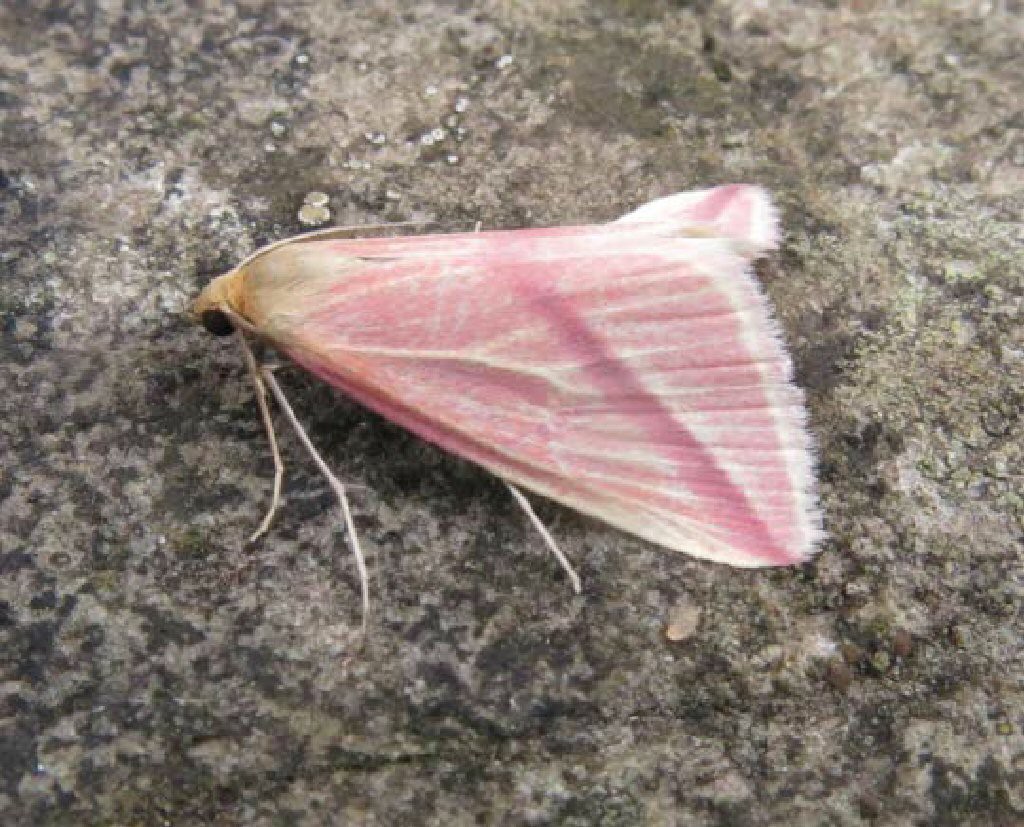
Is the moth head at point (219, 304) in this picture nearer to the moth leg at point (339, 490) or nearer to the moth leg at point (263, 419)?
the moth leg at point (263, 419)

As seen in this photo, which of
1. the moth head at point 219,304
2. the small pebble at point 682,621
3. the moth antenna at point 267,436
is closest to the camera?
the small pebble at point 682,621

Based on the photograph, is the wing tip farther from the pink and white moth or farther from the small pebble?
A: the small pebble

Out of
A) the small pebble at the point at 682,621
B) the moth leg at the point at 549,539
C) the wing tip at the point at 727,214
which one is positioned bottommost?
the small pebble at the point at 682,621

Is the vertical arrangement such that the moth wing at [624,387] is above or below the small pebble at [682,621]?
above

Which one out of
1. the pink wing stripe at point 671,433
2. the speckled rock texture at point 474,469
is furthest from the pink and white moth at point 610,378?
the speckled rock texture at point 474,469

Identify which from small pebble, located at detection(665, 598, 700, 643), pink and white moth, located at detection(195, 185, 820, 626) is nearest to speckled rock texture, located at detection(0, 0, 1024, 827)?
small pebble, located at detection(665, 598, 700, 643)

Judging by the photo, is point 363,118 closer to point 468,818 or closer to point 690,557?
point 690,557

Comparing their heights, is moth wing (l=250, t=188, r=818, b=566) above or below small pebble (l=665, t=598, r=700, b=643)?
above

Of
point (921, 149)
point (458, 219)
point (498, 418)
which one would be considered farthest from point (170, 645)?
point (921, 149)
